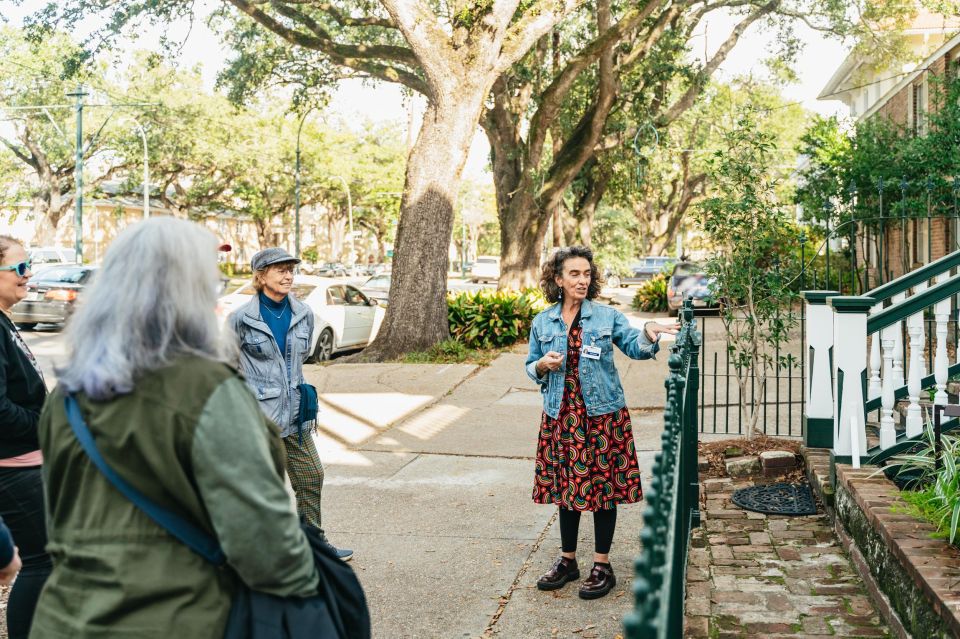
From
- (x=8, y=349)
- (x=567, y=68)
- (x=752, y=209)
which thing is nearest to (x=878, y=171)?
→ (x=567, y=68)

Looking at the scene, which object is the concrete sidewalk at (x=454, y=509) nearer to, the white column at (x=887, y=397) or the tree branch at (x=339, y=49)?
the white column at (x=887, y=397)

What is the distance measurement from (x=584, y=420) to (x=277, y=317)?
1775mm

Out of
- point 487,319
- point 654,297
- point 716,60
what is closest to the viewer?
point 487,319

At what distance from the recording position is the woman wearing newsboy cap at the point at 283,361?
518 centimetres

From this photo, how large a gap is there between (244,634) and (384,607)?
2.91 metres

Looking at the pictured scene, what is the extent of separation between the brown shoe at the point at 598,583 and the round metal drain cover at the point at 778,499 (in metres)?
1.81

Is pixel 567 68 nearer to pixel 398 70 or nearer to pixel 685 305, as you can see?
pixel 398 70

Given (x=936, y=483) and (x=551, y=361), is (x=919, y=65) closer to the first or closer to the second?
(x=936, y=483)

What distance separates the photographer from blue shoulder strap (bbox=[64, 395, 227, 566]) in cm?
202

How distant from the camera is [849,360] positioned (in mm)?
5824

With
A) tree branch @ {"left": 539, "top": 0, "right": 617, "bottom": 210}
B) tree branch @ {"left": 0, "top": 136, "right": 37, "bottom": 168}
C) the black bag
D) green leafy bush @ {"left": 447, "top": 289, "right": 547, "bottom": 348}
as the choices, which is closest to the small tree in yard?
the black bag

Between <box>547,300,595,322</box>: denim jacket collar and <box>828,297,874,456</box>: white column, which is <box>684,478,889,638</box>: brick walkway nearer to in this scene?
<box>828,297,874,456</box>: white column

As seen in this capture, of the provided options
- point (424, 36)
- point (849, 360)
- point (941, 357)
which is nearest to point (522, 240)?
point (424, 36)

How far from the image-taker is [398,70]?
20.6 m
